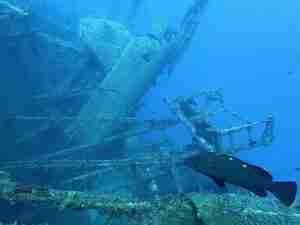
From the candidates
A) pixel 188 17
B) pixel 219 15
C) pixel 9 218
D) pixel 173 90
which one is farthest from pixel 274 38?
pixel 9 218

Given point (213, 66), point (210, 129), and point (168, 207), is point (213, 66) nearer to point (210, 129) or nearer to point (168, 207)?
point (210, 129)

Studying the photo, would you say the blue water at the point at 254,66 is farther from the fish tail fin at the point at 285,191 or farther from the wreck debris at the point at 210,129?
the fish tail fin at the point at 285,191

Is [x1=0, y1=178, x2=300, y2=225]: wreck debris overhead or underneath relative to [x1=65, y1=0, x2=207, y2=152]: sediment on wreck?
underneath

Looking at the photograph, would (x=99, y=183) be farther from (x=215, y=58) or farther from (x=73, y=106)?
(x=215, y=58)

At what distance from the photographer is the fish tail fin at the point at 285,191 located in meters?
3.12

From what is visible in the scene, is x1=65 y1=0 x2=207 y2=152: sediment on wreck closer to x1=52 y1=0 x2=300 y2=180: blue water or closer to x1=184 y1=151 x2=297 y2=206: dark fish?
x1=184 y1=151 x2=297 y2=206: dark fish

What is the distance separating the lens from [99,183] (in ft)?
31.5

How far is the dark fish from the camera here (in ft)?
10.4

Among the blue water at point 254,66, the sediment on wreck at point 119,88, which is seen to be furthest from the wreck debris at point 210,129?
the blue water at point 254,66

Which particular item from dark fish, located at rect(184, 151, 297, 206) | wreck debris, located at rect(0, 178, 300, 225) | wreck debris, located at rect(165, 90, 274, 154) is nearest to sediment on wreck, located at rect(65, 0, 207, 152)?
wreck debris, located at rect(165, 90, 274, 154)

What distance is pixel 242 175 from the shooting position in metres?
3.47

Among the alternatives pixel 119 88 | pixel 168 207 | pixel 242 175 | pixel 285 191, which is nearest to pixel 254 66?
pixel 119 88

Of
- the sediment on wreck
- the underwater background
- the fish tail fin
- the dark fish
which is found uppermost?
the underwater background

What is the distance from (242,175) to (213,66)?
73.7 meters
